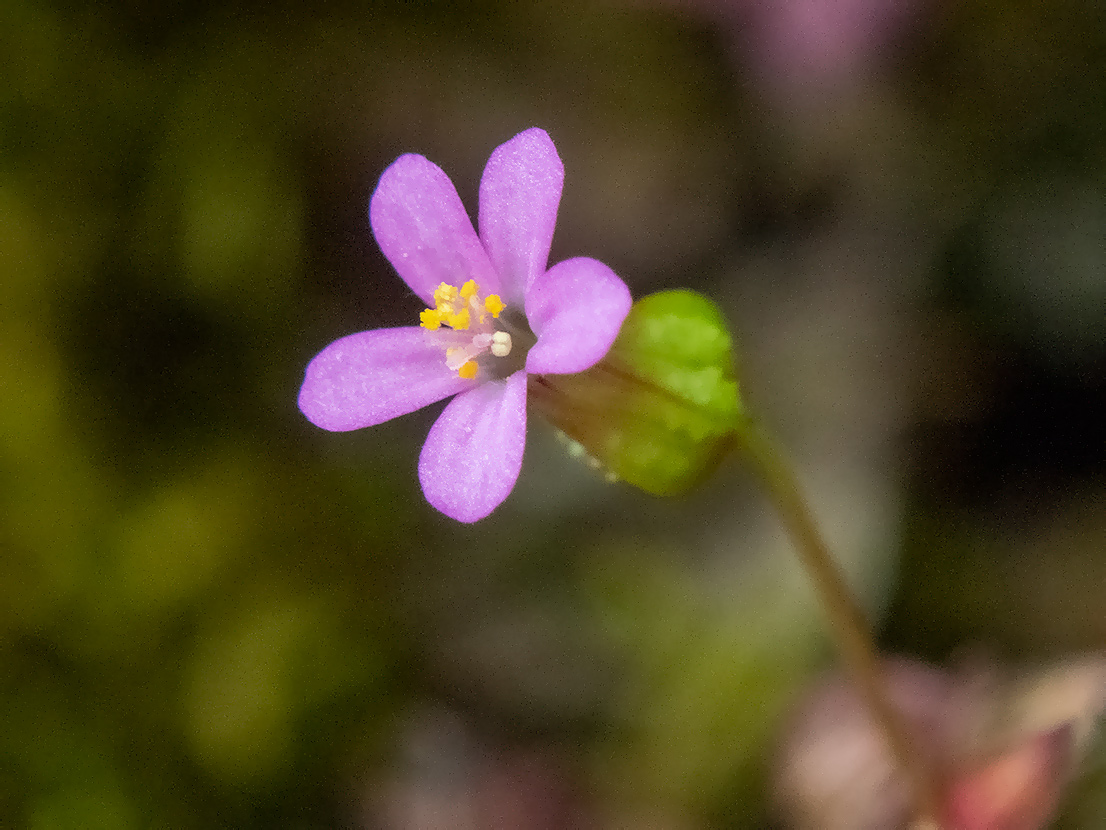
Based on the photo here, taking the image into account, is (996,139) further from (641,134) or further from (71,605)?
(71,605)

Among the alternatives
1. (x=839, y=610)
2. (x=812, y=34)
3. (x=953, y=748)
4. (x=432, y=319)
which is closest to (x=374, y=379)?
(x=432, y=319)

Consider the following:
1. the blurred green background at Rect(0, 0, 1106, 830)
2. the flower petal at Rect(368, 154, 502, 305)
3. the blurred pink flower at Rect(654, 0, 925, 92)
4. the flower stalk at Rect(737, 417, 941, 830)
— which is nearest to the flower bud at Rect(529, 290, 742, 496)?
the flower stalk at Rect(737, 417, 941, 830)

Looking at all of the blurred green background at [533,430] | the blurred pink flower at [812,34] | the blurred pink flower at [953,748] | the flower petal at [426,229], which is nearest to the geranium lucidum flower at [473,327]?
→ the flower petal at [426,229]

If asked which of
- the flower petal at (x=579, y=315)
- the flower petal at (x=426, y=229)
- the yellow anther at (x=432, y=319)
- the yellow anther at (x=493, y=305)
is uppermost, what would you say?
the flower petal at (x=426, y=229)

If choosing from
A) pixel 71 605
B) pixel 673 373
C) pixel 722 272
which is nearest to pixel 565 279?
pixel 673 373

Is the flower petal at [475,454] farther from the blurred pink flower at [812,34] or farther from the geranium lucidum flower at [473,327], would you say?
the blurred pink flower at [812,34]

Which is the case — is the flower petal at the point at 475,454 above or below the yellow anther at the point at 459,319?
below

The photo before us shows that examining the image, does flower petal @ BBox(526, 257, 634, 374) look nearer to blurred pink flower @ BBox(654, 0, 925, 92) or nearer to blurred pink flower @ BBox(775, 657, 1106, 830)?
blurred pink flower @ BBox(775, 657, 1106, 830)

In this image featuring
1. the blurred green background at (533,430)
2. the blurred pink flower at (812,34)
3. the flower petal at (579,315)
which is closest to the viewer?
the flower petal at (579,315)
